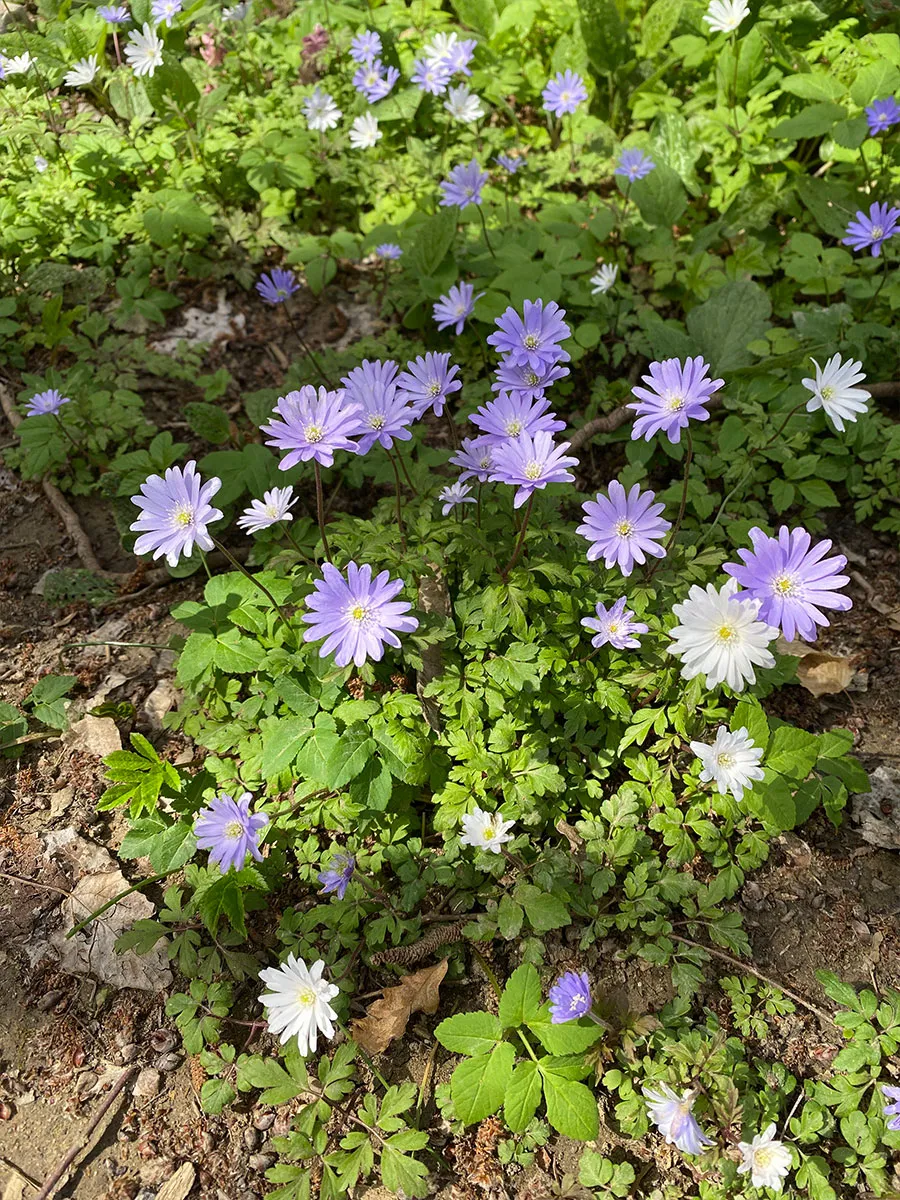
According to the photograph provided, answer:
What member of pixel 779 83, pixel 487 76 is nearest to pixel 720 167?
pixel 779 83

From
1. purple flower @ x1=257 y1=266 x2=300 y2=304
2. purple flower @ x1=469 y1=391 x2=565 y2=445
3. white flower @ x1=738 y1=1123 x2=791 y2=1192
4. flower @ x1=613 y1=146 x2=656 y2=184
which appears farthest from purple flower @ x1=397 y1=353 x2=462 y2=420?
flower @ x1=613 y1=146 x2=656 y2=184

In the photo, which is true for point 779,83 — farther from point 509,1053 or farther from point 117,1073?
point 117,1073

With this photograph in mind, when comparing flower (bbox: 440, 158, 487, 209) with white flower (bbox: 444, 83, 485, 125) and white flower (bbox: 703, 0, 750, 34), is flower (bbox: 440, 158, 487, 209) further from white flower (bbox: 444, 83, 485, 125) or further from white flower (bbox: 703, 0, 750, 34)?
white flower (bbox: 703, 0, 750, 34)

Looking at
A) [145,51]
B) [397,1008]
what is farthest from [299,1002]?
[145,51]

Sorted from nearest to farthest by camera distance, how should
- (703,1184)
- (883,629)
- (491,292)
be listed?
(703,1184)
(883,629)
(491,292)

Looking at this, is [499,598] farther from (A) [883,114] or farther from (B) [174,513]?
(A) [883,114]

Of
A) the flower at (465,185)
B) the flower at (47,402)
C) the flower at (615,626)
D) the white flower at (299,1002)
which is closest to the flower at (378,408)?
the flower at (615,626)

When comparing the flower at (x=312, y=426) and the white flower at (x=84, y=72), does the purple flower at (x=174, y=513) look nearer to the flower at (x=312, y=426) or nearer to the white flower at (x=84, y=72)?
the flower at (x=312, y=426)
